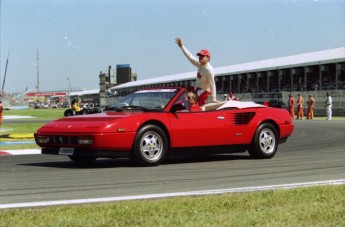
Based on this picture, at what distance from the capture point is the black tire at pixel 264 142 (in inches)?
391

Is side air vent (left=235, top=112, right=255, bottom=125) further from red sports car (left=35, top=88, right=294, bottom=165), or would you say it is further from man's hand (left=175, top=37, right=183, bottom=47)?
man's hand (left=175, top=37, right=183, bottom=47)

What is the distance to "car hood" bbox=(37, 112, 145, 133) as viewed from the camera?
8.30 metres

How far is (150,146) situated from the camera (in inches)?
341

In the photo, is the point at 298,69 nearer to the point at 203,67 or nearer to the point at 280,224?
the point at 203,67

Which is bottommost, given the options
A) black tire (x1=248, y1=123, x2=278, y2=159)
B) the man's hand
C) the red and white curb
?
the red and white curb

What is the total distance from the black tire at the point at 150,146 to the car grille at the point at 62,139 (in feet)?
3.08

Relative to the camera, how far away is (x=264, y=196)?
5.48m

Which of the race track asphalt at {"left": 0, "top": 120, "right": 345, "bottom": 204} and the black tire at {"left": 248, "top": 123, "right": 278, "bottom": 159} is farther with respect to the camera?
the black tire at {"left": 248, "top": 123, "right": 278, "bottom": 159}

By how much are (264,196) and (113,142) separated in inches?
134

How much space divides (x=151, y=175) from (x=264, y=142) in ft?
10.5

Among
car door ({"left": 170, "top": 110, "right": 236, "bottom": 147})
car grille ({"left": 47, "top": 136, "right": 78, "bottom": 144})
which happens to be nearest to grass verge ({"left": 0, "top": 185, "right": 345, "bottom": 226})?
car grille ({"left": 47, "top": 136, "right": 78, "bottom": 144})

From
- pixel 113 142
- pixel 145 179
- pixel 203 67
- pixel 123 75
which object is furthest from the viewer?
pixel 123 75

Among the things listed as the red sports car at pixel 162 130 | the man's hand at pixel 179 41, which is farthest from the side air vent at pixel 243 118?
the man's hand at pixel 179 41

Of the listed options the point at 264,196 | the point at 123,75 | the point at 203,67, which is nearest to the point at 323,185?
the point at 264,196
